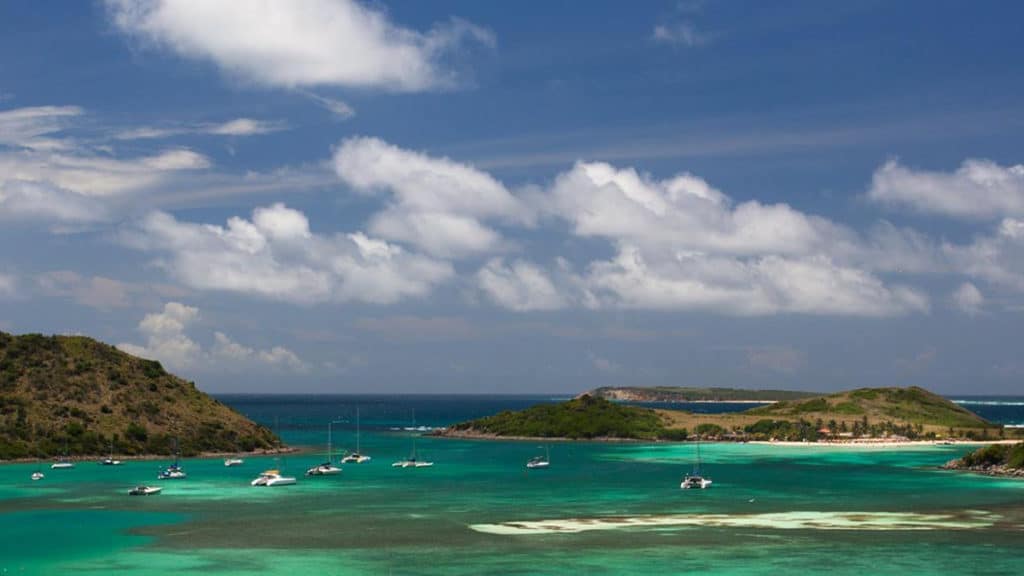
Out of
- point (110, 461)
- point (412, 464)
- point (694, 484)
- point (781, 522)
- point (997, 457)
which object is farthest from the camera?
point (110, 461)

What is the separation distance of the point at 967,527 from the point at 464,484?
71394 millimetres

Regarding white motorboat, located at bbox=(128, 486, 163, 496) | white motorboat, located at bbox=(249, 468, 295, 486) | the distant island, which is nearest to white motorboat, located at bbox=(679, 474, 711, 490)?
the distant island

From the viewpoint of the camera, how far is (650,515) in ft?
360

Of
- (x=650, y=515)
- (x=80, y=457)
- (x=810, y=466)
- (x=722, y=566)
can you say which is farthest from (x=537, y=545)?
(x=80, y=457)

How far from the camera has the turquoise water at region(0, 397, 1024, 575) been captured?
262 feet

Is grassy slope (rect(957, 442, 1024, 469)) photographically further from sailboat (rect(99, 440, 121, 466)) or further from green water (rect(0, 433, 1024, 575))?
sailboat (rect(99, 440, 121, 466))

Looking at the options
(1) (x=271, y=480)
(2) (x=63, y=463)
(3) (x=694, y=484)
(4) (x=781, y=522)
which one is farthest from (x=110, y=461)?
(4) (x=781, y=522)

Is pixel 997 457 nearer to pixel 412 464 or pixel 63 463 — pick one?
pixel 412 464

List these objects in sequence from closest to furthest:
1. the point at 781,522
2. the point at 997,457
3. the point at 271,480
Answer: the point at 781,522 → the point at 271,480 → the point at 997,457

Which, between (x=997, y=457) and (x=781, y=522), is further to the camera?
(x=997, y=457)

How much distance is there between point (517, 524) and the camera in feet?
336

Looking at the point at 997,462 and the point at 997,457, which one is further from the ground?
the point at 997,457

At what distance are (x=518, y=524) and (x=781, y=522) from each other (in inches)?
972

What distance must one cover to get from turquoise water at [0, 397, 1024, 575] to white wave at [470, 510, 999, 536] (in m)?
0.19
